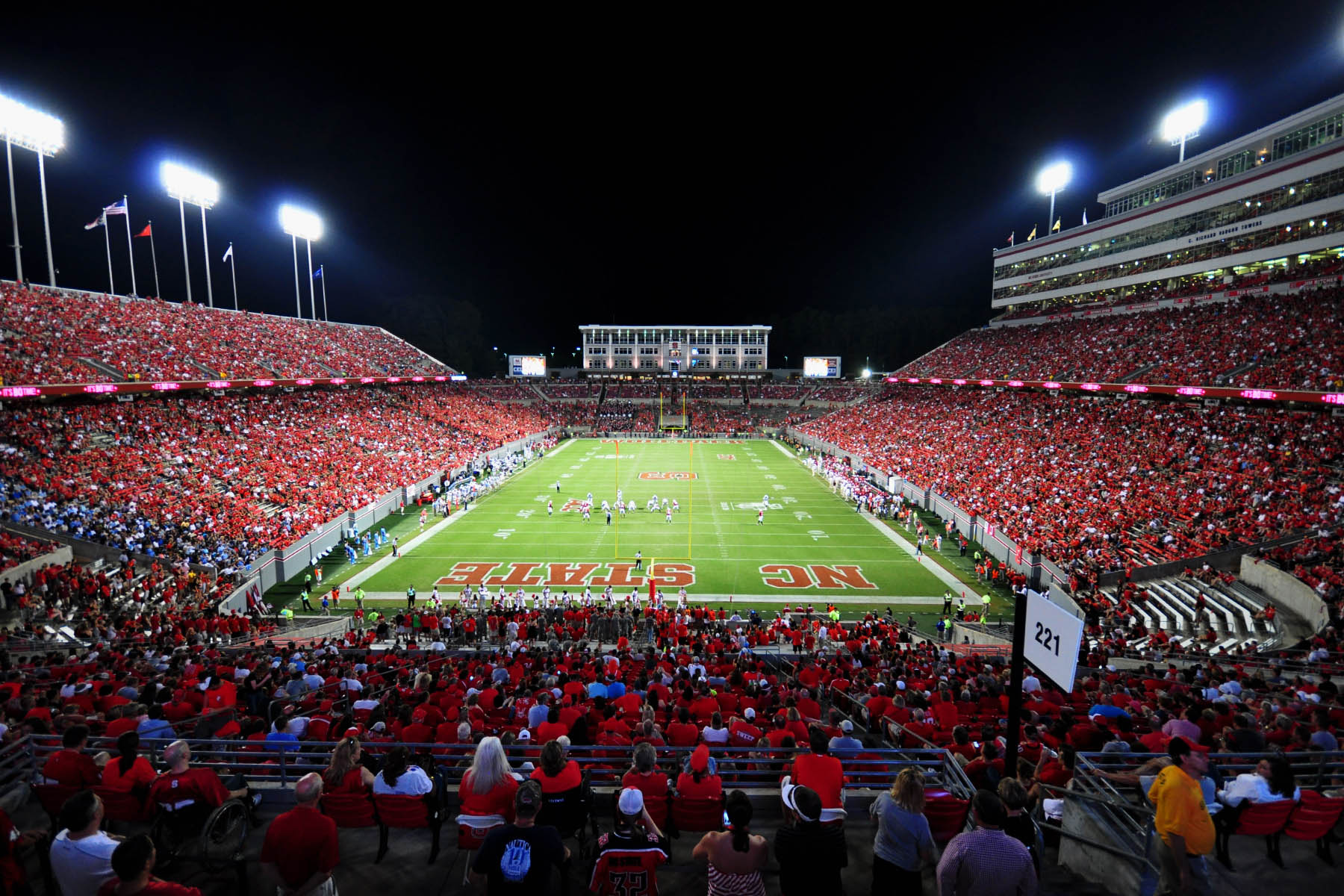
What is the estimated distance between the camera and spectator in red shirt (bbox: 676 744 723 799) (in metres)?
5.64

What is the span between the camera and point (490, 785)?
470cm

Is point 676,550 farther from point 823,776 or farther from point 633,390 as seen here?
point 633,390

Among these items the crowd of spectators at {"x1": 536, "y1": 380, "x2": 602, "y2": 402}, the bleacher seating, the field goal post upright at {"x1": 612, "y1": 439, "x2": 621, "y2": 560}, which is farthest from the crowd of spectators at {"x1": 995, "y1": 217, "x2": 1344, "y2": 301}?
the crowd of spectators at {"x1": 536, "y1": 380, "x2": 602, "y2": 402}

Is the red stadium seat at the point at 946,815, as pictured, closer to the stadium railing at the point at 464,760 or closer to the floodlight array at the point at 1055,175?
the stadium railing at the point at 464,760

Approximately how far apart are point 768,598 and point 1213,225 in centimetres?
4095

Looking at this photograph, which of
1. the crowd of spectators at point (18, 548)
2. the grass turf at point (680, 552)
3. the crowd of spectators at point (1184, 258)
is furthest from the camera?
the crowd of spectators at point (1184, 258)

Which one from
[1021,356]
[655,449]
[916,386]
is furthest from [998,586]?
[916,386]

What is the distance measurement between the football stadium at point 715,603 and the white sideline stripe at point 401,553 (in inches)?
14.9

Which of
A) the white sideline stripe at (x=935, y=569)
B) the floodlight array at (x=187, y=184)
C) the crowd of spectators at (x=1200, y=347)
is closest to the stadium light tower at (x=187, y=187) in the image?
the floodlight array at (x=187, y=184)

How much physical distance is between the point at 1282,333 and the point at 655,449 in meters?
43.8

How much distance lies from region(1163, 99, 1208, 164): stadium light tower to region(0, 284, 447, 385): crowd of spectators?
6237 cm

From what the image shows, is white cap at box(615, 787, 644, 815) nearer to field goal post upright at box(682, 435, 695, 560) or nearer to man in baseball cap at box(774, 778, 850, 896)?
man in baseball cap at box(774, 778, 850, 896)

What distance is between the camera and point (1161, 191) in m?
49.0

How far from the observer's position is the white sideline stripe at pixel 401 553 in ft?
78.7
